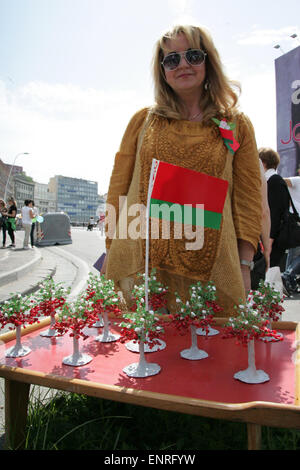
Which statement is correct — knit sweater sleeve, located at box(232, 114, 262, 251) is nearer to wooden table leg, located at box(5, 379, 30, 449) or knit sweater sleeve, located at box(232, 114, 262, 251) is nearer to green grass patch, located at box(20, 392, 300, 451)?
green grass patch, located at box(20, 392, 300, 451)

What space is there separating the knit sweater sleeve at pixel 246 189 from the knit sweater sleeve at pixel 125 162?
473 millimetres

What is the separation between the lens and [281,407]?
0.94m

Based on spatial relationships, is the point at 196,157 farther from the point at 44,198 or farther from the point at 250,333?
the point at 44,198

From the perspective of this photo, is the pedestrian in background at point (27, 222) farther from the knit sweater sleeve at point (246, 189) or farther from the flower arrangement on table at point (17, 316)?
the knit sweater sleeve at point (246, 189)

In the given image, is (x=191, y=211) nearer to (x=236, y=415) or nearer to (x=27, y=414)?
(x=236, y=415)

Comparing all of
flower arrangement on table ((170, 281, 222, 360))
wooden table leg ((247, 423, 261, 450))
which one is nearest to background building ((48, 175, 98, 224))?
flower arrangement on table ((170, 281, 222, 360))

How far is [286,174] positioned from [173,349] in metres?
11.9

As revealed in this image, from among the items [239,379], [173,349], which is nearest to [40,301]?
[173,349]

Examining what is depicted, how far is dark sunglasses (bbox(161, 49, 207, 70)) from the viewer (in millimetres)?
1553

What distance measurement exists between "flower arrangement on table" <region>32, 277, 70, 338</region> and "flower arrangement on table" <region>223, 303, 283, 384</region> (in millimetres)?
818

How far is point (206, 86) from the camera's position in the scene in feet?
5.57

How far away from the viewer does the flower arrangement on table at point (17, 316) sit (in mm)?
1435

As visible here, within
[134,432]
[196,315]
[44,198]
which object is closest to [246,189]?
[196,315]

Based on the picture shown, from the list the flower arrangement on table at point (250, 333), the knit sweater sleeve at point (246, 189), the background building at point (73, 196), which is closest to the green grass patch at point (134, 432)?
the flower arrangement on table at point (250, 333)
